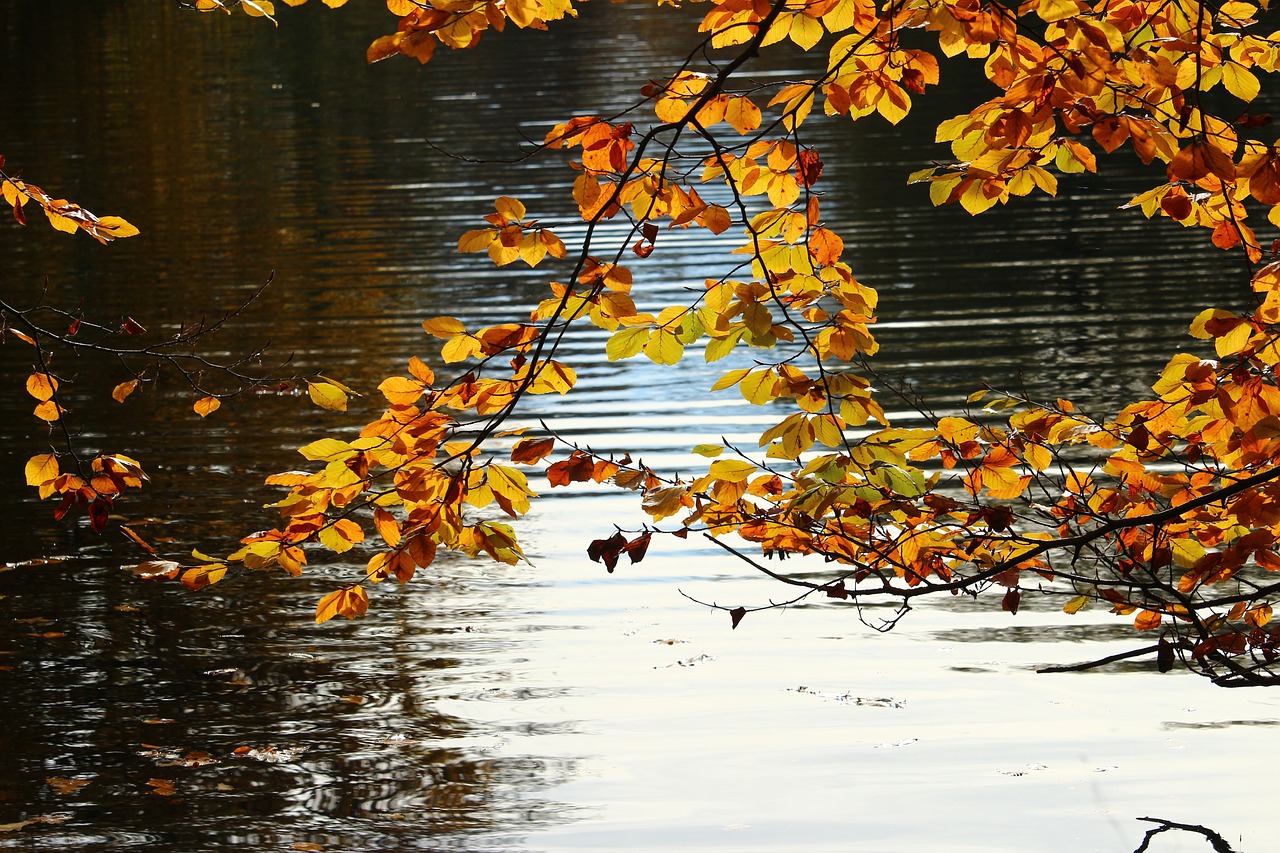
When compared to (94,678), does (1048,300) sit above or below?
above

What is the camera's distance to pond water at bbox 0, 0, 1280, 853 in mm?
5238

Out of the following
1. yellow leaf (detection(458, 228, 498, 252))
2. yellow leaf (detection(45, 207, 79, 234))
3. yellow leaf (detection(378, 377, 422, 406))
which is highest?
yellow leaf (detection(45, 207, 79, 234))

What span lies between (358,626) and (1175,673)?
3.94 metres

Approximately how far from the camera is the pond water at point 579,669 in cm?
524

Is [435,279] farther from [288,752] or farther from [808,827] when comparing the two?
[808,827]

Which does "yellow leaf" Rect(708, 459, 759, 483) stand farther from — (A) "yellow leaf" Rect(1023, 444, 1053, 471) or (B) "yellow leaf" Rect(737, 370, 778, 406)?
(A) "yellow leaf" Rect(1023, 444, 1053, 471)

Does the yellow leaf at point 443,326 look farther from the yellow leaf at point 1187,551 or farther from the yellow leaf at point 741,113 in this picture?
the yellow leaf at point 1187,551

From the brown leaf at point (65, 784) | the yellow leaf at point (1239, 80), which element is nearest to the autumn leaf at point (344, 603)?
the brown leaf at point (65, 784)

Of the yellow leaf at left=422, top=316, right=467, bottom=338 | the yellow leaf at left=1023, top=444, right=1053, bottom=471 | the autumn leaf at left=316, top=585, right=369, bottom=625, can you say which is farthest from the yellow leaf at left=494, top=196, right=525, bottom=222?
the yellow leaf at left=1023, top=444, right=1053, bottom=471

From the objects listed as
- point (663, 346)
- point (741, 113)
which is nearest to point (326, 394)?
point (663, 346)

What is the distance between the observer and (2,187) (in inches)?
187

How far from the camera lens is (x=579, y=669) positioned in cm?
660

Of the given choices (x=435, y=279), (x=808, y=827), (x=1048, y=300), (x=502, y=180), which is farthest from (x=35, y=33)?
(x=808, y=827)

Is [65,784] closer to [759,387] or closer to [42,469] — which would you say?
[42,469]
